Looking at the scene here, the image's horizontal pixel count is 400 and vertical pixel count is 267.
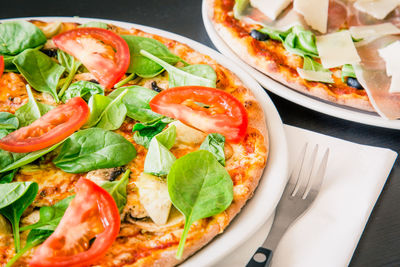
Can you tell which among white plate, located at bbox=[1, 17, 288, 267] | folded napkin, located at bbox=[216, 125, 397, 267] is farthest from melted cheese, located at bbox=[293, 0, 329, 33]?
folded napkin, located at bbox=[216, 125, 397, 267]

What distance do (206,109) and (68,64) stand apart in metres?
0.73

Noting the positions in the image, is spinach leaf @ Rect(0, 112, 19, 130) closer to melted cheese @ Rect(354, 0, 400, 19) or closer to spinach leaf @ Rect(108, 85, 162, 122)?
spinach leaf @ Rect(108, 85, 162, 122)

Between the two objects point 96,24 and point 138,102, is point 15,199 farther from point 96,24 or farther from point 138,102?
point 96,24

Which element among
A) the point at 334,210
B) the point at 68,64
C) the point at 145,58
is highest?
the point at 145,58

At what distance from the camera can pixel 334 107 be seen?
7.50 feet

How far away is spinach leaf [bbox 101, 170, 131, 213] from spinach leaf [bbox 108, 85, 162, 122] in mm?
364

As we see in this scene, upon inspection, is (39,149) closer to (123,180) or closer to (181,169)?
(123,180)

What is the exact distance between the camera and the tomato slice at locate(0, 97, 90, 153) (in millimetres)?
1703

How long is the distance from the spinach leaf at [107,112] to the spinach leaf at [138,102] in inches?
2.4

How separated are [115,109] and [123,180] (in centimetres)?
38

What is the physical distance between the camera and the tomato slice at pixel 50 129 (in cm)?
170

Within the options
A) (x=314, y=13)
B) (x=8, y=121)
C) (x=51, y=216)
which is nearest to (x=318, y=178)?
(x=51, y=216)

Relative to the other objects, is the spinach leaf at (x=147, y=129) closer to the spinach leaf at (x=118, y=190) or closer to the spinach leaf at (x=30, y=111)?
the spinach leaf at (x=118, y=190)

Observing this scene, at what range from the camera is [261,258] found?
5.00 ft
